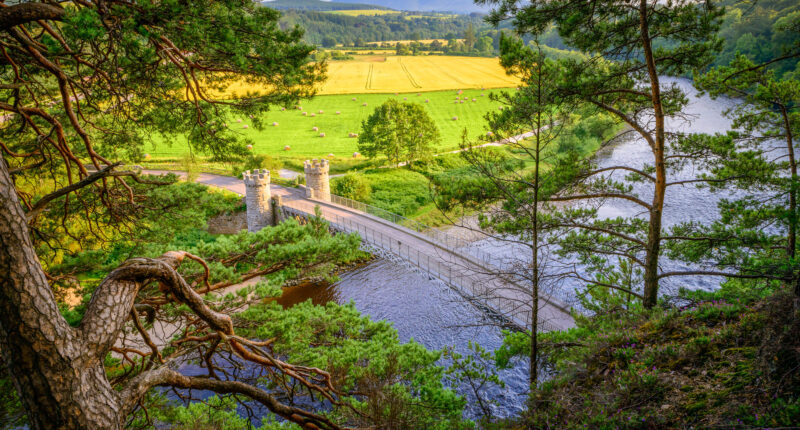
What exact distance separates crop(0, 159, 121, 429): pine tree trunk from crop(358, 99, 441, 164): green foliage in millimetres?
37481

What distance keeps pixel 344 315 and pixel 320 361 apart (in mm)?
1397

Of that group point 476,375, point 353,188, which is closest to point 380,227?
point 353,188

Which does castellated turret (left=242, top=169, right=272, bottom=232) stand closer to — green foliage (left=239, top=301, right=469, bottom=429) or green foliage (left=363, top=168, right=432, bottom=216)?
green foliage (left=363, top=168, right=432, bottom=216)

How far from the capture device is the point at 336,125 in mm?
57531

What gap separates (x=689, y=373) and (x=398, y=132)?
3602 cm

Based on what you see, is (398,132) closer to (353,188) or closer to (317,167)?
(353,188)

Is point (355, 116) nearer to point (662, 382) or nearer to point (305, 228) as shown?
point (305, 228)

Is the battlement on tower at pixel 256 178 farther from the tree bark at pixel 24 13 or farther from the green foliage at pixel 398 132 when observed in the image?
the tree bark at pixel 24 13

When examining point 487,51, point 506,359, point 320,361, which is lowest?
point 506,359

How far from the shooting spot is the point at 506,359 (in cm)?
1032

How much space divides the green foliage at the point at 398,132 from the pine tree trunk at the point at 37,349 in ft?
123

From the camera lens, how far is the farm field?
48.2 metres

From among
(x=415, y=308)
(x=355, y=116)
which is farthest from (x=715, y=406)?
(x=355, y=116)

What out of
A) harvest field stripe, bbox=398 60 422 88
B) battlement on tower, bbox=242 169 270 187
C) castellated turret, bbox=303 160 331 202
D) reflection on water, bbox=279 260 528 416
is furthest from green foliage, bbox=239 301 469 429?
harvest field stripe, bbox=398 60 422 88
